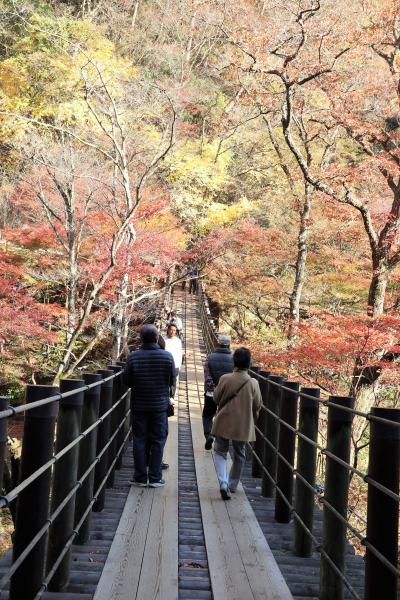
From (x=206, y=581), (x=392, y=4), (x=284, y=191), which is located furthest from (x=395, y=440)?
(x=284, y=191)

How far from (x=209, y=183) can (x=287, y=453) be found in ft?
61.9

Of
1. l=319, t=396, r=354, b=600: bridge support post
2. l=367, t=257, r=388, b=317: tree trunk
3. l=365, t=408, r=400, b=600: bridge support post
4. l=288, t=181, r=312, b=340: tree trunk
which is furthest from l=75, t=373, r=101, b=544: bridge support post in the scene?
l=288, t=181, r=312, b=340: tree trunk

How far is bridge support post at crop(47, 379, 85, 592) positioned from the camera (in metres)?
3.18

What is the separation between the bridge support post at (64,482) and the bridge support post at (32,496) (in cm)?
65

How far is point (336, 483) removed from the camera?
337 cm

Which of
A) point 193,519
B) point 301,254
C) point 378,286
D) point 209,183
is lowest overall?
point 193,519

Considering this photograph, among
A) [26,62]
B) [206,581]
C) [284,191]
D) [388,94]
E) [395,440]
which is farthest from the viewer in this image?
[284,191]

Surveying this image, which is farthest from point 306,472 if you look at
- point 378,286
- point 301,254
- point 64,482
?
point 301,254

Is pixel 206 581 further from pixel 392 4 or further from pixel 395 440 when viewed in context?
pixel 392 4

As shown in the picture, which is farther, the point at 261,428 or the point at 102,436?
the point at 261,428

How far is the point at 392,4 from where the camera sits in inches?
470

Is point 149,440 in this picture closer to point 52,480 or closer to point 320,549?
point 52,480

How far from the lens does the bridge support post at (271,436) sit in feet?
18.5

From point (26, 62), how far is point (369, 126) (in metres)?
14.0
